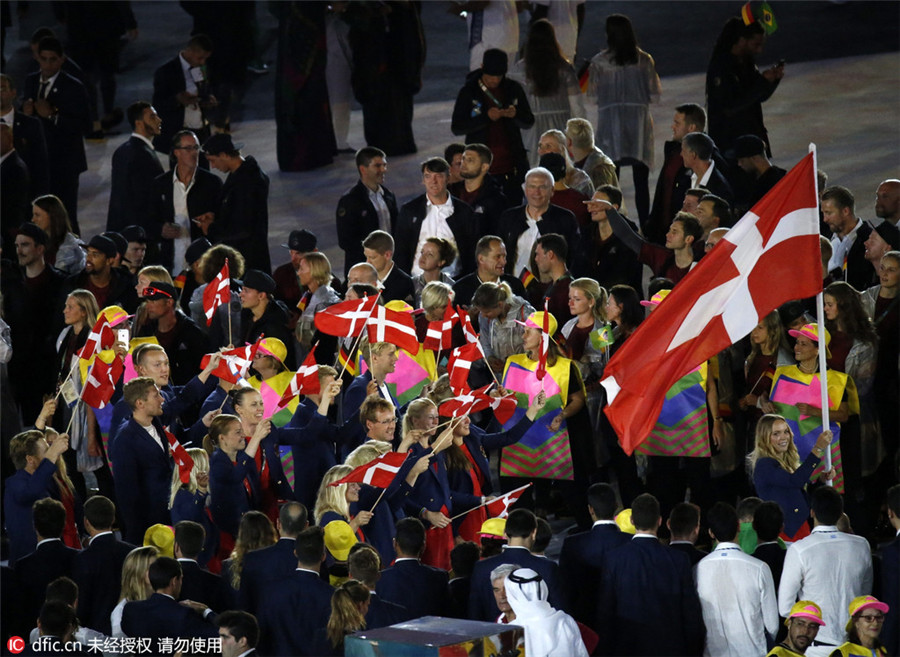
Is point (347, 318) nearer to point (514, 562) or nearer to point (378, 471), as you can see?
point (378, 471)

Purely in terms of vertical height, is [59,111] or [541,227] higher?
[59,111]

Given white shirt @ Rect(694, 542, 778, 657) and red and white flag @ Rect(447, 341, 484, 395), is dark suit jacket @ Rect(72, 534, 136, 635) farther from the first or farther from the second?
white shirt @ Rect(694, 542, 778, 657)

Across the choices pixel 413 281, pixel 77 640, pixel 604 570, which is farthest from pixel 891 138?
pixel 77 640

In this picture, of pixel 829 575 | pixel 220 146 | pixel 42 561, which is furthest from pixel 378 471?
pixel 220 146

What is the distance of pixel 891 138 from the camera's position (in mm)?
19312

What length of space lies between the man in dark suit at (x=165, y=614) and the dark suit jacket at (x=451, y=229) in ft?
18.3

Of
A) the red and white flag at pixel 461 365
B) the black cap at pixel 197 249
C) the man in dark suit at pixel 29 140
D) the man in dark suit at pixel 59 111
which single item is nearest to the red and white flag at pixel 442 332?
the red and white flag at pixel 461 365

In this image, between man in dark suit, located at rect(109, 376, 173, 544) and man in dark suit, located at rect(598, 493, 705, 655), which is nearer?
man in dark suit, located at rect(598, 493, 705, 655)

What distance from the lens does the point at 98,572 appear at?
10695 mm

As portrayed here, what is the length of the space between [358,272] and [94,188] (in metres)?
8.18

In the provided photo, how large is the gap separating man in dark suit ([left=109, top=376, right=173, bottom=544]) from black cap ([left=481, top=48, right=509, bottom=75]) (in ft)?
18.2

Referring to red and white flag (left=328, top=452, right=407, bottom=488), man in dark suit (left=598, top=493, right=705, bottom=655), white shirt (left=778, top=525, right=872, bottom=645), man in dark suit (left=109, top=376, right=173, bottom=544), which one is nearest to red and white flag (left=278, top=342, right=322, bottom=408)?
man in dark suit (left=109, top=376, right=173, bottom=544)

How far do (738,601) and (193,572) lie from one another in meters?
3.09

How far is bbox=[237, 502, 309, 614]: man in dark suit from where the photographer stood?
402 inches
